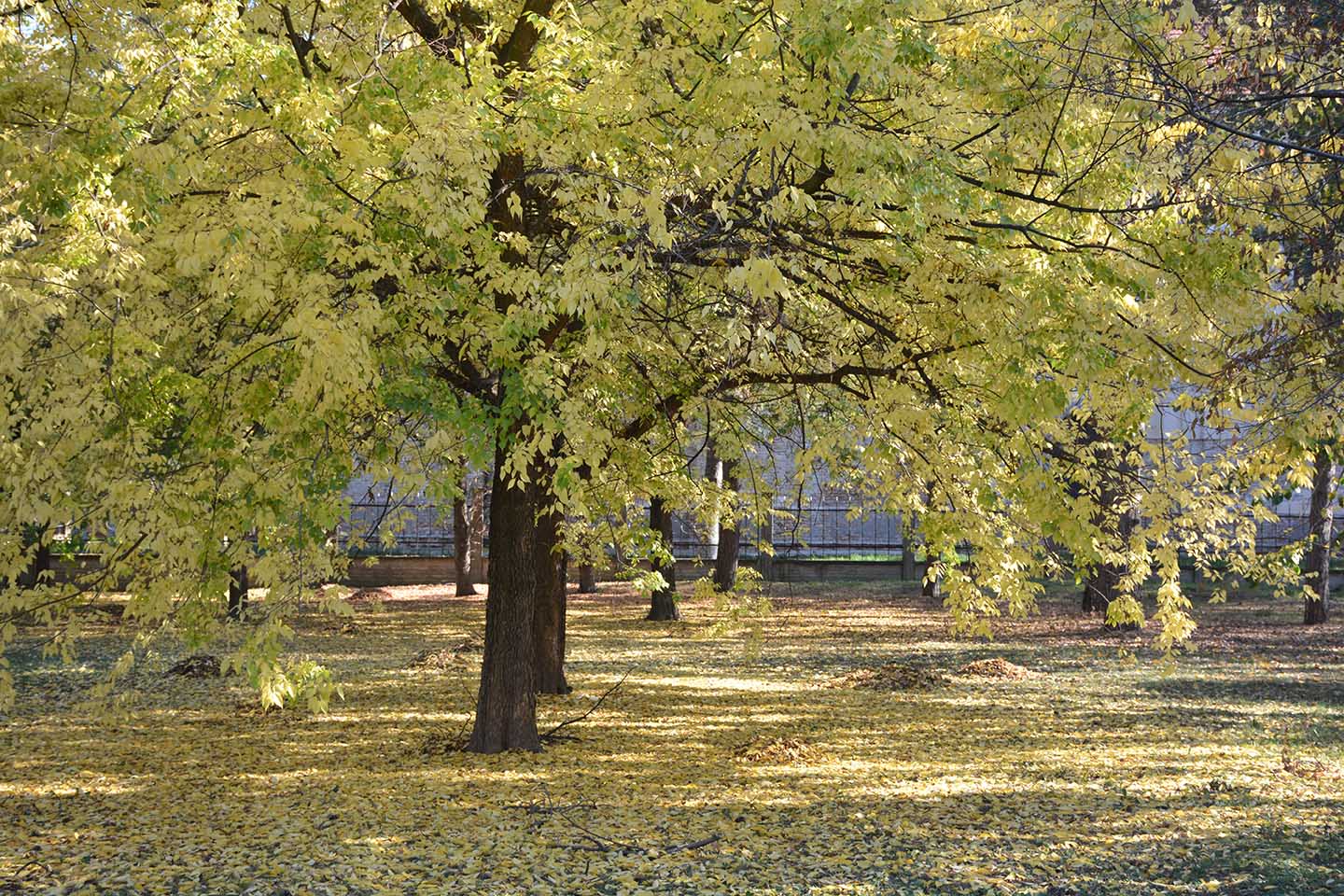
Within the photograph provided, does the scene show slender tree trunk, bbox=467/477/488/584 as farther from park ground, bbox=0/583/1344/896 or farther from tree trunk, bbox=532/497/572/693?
tree trunk, bbox=532/497/572/693

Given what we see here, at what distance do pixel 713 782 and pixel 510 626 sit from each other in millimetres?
2162

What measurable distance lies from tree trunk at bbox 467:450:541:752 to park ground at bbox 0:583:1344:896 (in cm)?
33

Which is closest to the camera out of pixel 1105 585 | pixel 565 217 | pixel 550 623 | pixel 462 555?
pixel 565 217

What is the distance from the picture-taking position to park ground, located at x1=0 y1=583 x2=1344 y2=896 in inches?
276

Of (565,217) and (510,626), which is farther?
(510,626)

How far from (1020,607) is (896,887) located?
11.9 ft

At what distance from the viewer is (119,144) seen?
5.82 m

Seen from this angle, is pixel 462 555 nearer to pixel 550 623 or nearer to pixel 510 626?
pixel 550 623

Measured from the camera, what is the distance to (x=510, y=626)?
9969mm

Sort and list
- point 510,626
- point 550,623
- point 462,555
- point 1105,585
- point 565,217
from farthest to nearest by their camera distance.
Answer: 1. point 462,555
2. point 1105,585
3. point 550,623
4. point 510,626
5. point 565,217

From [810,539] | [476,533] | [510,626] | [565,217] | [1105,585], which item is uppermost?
[565,217]

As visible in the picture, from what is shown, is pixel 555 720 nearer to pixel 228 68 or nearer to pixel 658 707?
pixel 658 707

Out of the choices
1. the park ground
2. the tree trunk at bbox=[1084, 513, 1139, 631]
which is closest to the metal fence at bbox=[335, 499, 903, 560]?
the tree trunk at bbox=[1084, 513, 1139, 631]

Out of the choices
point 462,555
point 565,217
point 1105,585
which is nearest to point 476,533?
point 462,555
